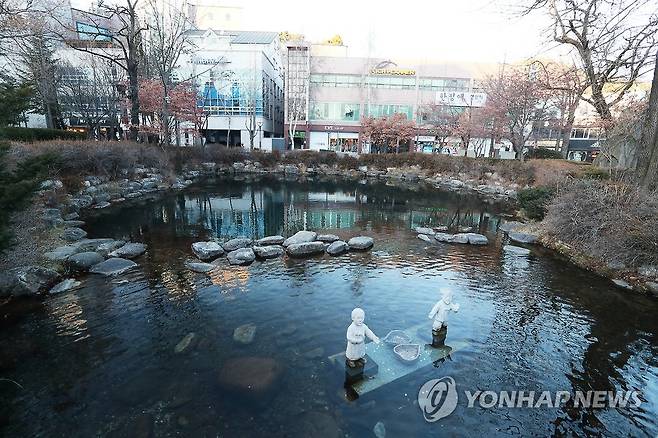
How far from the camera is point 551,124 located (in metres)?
34.0

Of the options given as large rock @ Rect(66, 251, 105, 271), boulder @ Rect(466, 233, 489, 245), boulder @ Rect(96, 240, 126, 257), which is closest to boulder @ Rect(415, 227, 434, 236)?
boulder @ Rect(466, 233, 489, 245)

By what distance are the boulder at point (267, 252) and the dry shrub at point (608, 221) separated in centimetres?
904

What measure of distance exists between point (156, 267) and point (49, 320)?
9.28 feet

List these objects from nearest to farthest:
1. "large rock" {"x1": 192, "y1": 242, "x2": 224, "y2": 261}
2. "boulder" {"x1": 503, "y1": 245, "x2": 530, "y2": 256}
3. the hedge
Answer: "large rock" {"x1": 192, "y1": 242, "x2": 224, "y2": 261} → "boulder" {"x1": 503, "y1": 245, "x2": 530, "y2": 256} → the hedge

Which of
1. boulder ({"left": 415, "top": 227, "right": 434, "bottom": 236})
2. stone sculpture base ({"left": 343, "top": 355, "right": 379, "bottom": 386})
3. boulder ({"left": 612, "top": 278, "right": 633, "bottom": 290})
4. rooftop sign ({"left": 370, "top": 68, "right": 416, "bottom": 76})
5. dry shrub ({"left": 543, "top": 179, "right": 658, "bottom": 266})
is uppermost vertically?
rooftop sign ({"left": 370, "top": 68, "right": 416, "bottom": 76})

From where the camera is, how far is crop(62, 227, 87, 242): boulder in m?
10.3

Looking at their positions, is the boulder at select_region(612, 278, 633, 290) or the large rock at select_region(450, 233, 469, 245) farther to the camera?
the large rock at select_region(450, 233, 469, 245)

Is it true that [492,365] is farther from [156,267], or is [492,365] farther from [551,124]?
[551,124]

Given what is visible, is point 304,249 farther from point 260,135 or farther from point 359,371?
point 260,135

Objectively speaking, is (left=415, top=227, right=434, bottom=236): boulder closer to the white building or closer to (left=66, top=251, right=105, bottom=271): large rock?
(left=66, top=251, right=105, bottom=271): large rock

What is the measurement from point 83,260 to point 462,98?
160 feet

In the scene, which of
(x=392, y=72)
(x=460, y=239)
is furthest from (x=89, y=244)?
(x=392, y=72)

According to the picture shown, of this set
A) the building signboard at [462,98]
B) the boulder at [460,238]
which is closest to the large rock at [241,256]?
the boulder at [460,238]

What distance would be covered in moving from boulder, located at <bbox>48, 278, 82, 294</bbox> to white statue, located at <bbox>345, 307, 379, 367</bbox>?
6355 mm
